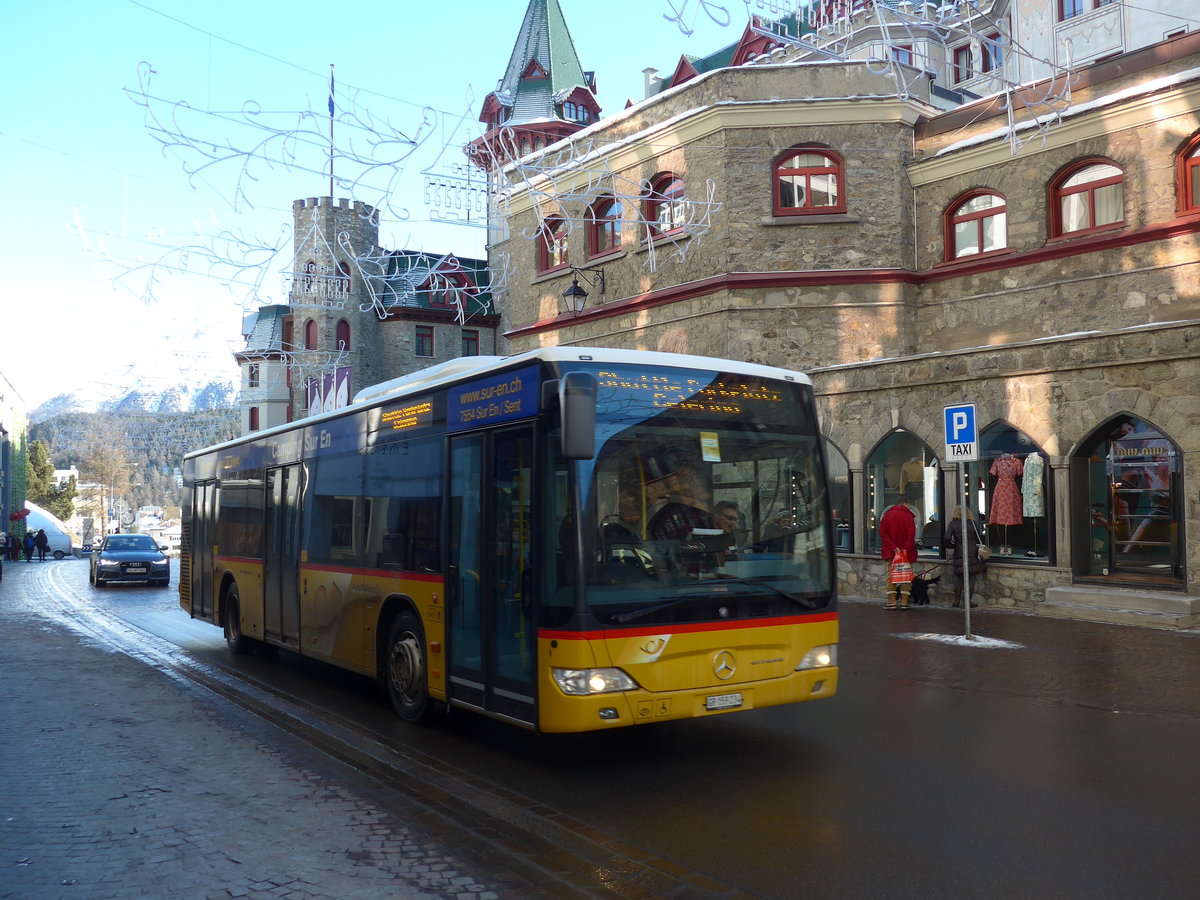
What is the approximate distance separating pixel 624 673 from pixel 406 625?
2753 millimetres

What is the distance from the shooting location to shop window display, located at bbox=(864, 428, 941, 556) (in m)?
18.3

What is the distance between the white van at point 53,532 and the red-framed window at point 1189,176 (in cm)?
6603

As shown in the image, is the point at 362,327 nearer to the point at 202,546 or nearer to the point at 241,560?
the point at 202,546

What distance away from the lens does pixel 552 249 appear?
1101 inches

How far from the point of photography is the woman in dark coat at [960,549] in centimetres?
1669

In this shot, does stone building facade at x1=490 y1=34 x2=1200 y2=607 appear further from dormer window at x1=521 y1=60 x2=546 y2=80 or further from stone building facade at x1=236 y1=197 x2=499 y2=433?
dormer window at x1=521 y1=60 x2=546 y2=80

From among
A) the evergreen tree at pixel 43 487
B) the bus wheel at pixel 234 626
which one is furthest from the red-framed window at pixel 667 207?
the evergreen tree at pixel 43 487

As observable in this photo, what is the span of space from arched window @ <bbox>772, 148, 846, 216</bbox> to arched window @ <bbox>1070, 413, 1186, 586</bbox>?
886 centimetres

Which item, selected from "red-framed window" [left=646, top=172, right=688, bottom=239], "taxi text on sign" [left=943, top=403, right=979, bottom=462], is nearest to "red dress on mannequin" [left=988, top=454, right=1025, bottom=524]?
"taxi text on sign" [left=943, top=403, right=979, bottom=462]

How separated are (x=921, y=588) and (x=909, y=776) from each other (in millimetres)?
10965

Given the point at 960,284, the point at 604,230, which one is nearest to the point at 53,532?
the point at 604,230

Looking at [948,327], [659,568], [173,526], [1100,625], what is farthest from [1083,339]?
[173,526]

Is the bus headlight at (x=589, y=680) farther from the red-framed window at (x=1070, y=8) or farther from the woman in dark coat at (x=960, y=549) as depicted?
the red-framed window at (x=1070, y=8)

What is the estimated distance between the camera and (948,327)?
22.5 m
